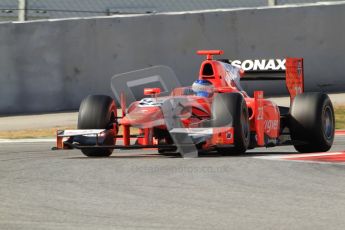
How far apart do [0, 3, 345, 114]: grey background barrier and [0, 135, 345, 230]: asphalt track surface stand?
6.90 meters

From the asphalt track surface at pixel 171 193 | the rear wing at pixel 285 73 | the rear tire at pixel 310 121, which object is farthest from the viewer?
the rear wing at pixel 285 73

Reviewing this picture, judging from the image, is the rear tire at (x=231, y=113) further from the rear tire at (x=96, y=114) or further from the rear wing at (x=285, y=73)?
the rear wing at (x=285, y=73)

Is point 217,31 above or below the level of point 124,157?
above

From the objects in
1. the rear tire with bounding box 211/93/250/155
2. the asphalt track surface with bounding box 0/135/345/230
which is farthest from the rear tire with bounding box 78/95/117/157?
the rear tire with bounding box 211/93/250/155

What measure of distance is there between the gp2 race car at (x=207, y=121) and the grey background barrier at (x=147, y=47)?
632 cm

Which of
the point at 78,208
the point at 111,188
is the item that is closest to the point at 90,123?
the point at 111,188

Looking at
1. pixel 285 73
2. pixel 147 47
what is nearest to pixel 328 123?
pixel 285 73

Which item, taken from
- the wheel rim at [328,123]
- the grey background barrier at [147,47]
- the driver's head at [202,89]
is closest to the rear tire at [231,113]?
the driver's head at [202,89]

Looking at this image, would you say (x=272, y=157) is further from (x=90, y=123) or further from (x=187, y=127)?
(x=90, y=123)

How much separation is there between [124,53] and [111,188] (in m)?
10.4

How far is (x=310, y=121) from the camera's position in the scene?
38.2ft

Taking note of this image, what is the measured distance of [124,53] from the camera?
18.2 m

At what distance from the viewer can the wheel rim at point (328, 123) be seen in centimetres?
1182

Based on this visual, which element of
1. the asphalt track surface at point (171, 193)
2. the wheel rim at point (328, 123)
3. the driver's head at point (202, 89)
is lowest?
the asphalt track surface at point (171, 193)
